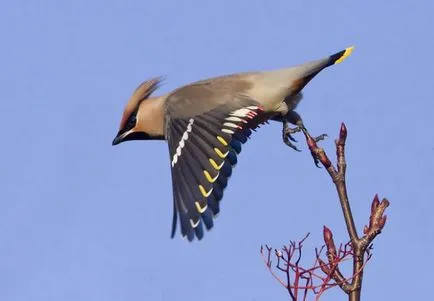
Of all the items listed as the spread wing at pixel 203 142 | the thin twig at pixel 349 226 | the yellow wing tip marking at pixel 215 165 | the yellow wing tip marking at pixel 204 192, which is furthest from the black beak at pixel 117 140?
the thin twig at pixel 349 226

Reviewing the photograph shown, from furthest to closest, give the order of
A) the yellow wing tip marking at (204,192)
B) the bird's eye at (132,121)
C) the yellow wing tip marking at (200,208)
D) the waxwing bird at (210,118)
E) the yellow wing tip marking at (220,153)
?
the bird's eye at (132,121), the yellow wing tip marking at (220,153), the waxwing bird at (210,118), the yellow wing tip marking at (204,192), the yellow wing tip marking at (200,208)

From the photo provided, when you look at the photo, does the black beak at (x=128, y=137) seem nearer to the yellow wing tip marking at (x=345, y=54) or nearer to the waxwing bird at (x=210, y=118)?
the waxwing bird at (x=210, y=118)

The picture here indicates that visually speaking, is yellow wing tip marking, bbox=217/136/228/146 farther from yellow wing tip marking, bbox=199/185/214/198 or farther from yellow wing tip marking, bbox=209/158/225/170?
yellow wing tip marking, bbox=199/185/214/198

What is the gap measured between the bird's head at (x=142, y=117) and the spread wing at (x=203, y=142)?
5.9 inches

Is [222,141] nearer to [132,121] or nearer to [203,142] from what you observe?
[203,142]

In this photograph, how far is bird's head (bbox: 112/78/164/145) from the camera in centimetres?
493

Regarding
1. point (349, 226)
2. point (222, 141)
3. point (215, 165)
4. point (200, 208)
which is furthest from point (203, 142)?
point (349, 226)

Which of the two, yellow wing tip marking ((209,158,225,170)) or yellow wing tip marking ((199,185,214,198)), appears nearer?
yellow wing tip marking ((199,185,214,198))

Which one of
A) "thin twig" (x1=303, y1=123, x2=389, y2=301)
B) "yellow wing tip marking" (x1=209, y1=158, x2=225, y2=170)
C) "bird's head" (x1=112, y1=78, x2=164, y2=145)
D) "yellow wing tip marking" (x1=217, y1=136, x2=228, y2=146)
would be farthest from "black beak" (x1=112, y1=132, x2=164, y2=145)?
"thin twig" (x1=303, y1=123, x2=389, y2=301)

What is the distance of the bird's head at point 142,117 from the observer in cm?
493

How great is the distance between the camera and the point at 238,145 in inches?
160

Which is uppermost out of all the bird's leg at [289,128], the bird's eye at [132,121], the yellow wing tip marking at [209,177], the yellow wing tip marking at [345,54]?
the yellow wing tip marking at [345,54]

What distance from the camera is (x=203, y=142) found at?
13.7 feet

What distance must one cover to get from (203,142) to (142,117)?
0.88m
